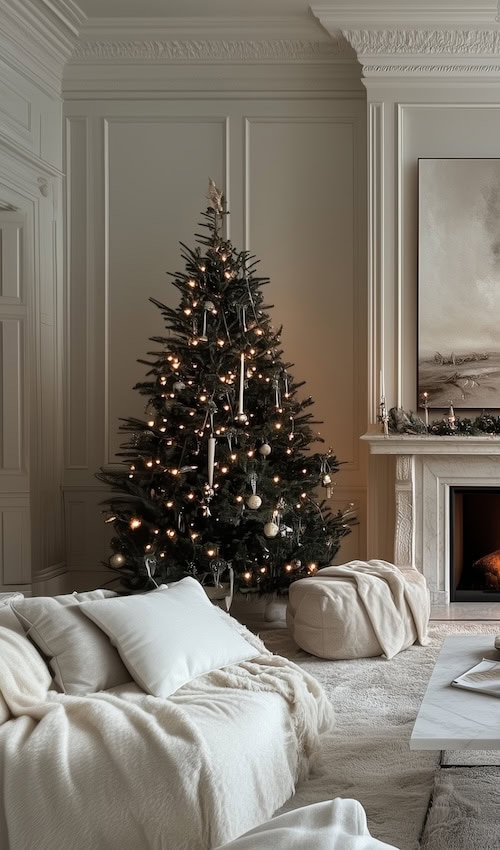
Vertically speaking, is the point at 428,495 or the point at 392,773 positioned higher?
the point at 428,495

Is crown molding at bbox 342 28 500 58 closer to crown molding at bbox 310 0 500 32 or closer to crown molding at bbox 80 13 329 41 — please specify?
crown molding at bbox 310 0 500 32

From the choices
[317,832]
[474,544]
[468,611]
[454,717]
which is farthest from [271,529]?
[317,832]

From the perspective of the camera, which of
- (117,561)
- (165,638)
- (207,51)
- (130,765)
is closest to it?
(130,765)

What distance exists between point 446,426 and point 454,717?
3275mm

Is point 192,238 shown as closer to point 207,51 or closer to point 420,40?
point 207,51

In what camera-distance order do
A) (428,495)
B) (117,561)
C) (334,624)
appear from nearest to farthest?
(334,624)
(117,561)
(428,495)

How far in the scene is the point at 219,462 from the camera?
16.9 feet

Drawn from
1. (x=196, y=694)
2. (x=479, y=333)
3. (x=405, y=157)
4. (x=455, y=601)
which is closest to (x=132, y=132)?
(x=405, y=157)

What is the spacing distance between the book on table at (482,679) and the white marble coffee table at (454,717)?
19mm

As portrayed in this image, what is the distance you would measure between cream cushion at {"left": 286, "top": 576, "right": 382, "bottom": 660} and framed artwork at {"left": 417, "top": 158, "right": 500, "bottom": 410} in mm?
1747

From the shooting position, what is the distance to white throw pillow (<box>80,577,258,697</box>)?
281cm

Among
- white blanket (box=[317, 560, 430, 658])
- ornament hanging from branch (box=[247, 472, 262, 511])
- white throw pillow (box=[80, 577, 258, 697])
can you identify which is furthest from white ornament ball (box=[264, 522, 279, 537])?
white throw pillow (box=[80, 577, 258, 697])

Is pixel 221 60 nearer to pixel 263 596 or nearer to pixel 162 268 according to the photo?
pixel 162 268

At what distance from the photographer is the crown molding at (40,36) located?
210 inches
